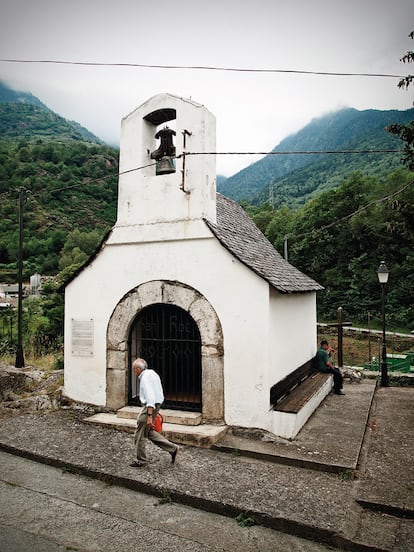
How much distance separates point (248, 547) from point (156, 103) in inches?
281

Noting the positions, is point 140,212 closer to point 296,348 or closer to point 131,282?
point 131,282

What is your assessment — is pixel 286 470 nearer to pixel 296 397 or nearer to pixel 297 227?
pixel 296 397

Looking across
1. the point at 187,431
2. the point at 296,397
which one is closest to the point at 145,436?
the point at 187,431

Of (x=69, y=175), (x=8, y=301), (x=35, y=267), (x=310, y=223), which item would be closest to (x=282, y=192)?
(x=310, y=223)

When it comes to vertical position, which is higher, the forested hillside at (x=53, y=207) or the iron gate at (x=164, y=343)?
the forested hillside at (x=53, y=207)

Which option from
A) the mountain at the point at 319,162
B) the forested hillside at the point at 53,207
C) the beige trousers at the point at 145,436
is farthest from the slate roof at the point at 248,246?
the forested hillside at the point at 53,207

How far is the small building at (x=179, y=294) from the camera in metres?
6.46

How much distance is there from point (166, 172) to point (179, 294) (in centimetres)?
233

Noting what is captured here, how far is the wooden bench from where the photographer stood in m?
6.20

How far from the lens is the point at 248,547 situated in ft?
12.4

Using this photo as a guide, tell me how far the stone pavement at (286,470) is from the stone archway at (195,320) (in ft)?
2.19

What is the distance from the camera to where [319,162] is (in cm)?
6906

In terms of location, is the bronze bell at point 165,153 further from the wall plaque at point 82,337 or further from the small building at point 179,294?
the wall plaque at point 82,337

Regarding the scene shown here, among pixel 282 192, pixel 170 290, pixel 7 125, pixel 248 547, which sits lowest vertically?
pixel 248 547
